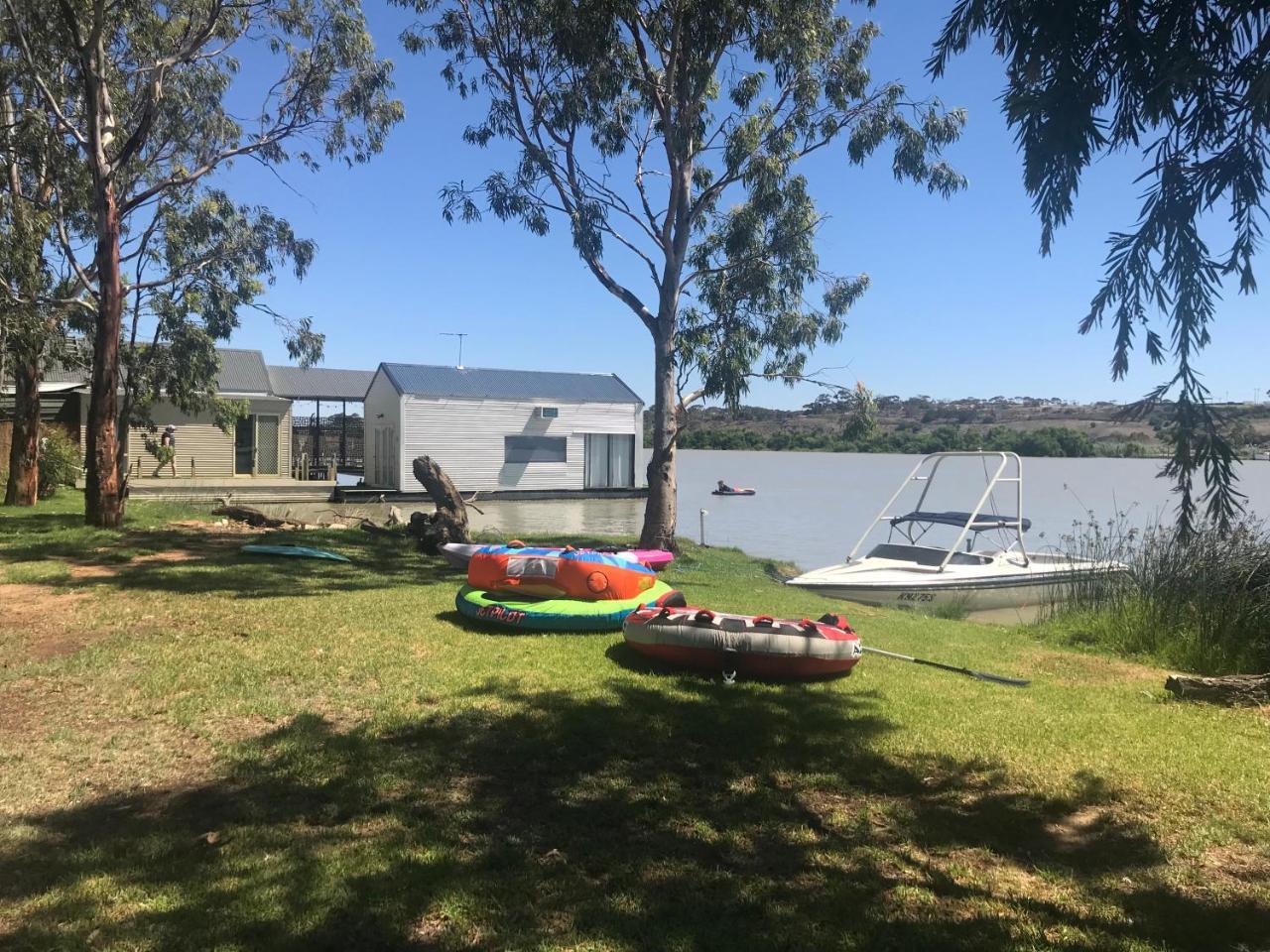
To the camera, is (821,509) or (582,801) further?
(821,509)

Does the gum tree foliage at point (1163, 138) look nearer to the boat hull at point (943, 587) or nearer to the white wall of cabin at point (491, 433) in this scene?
the boat hull at point (943, 587)

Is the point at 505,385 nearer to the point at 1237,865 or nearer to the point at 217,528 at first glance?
the point at 217,528

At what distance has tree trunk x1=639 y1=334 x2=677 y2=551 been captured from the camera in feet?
47.4

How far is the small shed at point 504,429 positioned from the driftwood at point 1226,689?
25.2m

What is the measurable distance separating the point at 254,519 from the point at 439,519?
5186 millimetres

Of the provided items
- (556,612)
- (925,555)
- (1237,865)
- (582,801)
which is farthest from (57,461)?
(1237,865)

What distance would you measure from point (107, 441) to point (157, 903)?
39.9 ft

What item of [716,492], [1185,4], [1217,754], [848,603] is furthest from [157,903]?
[716,492]

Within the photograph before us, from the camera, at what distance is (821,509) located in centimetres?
2908

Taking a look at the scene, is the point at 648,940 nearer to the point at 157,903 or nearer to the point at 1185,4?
the point at 157,903

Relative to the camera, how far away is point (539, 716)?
17.0 feet

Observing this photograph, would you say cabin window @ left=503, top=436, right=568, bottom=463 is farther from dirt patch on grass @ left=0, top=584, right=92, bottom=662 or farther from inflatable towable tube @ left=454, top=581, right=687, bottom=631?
inflatable towable tube @ left=454, top=581, right=687, bottom=631

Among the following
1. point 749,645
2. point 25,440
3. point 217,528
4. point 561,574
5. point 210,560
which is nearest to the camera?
point 749,645

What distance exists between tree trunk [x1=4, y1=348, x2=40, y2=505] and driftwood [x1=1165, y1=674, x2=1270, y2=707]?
18242mm
